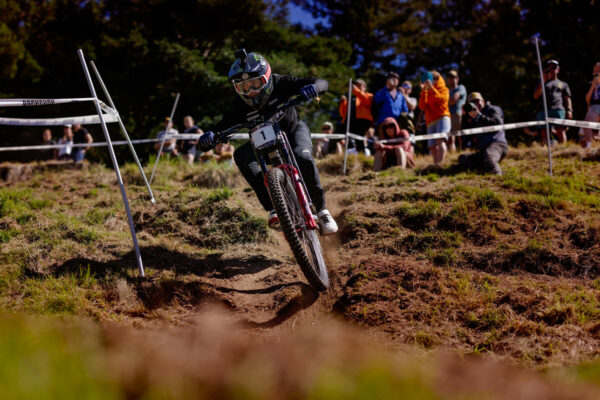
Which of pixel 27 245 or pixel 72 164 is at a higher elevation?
pixel 72 164

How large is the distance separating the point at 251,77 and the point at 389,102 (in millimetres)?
5417

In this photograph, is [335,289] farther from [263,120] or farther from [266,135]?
[263,120]

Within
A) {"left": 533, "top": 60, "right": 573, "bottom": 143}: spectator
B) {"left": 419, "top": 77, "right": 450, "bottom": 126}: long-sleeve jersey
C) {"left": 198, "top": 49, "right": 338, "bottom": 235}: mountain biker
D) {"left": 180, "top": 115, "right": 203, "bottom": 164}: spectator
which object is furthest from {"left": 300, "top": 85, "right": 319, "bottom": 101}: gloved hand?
{"left": 180, "top": 115, "right": 203, "bottom": 164}: spectator

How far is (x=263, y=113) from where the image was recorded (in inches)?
212

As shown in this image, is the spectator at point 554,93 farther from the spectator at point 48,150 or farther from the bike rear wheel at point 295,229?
the spectator at point 48,150

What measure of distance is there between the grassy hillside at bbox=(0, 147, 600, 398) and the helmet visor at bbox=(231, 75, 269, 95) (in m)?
2.14

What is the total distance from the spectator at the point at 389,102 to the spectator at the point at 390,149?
21cm

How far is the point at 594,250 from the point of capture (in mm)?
5086

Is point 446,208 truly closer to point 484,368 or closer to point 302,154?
point 302,154

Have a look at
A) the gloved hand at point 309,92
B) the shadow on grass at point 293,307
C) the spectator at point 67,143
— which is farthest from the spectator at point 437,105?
the spectator at point 67,143

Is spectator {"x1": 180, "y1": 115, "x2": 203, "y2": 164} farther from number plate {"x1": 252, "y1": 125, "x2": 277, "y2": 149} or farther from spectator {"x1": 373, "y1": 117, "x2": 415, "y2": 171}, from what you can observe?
number plate {"x1": 252, "y1": 125, "x2": 277, "y2": 149}

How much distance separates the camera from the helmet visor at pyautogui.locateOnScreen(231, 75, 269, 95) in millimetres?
5121

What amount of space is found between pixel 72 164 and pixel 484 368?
42.3ft

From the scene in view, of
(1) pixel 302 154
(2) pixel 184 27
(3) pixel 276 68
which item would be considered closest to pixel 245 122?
(1) pixel 302 154
